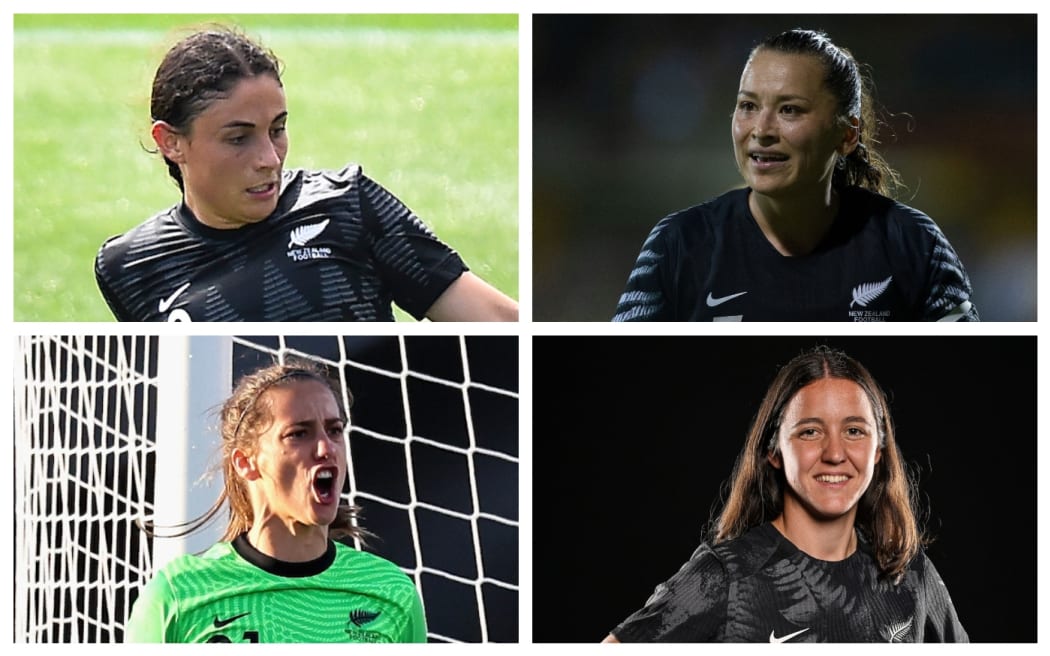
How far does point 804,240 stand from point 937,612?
608 mm

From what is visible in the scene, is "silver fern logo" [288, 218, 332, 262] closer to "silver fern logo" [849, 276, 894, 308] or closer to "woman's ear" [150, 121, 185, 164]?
"woman's ear" [150, 121, 185, 164]

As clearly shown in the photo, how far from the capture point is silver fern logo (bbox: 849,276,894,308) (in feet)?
6.26

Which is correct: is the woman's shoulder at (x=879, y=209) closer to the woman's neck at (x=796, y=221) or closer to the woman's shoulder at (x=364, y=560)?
the woman's neck at (x=796, y=221)

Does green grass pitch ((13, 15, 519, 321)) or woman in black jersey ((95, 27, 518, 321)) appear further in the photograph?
green grass pitch ((13, 15, 519, 321))

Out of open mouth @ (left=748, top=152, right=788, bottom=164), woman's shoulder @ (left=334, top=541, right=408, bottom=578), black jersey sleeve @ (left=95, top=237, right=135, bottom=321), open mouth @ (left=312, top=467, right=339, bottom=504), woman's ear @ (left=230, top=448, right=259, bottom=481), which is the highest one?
open mouth @ (left=748, top=152, right=788, bottom=164)

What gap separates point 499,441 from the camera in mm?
1942

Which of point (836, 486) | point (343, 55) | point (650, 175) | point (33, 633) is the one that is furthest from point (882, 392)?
point (33, 633)

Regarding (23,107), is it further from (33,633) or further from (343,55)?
(33,633)

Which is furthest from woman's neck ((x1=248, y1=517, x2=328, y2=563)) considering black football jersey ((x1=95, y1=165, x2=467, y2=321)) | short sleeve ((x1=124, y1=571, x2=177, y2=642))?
black football jersey ((x1=95, y1=165, x2=467, y2=321))

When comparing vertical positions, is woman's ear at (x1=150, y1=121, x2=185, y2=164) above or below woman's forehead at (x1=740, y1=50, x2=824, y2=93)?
below

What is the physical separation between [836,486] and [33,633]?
126 cm

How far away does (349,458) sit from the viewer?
6.29 feet

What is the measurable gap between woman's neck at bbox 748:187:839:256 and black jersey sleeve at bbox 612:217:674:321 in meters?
0.15

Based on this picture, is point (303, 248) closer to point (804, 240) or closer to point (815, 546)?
point (804, 240)
